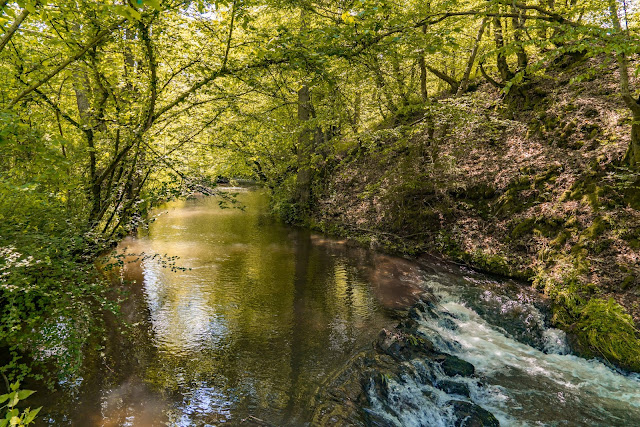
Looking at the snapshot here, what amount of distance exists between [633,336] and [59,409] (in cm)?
966

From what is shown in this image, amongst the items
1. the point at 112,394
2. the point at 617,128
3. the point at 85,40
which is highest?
the point at 85,40

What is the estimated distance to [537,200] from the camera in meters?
10.5

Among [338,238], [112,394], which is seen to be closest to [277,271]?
[338,238]

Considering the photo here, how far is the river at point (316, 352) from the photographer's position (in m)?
5.24

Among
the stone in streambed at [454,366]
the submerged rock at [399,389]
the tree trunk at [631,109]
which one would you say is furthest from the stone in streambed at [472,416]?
the tree trunk at [631,109]

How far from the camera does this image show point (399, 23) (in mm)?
6312

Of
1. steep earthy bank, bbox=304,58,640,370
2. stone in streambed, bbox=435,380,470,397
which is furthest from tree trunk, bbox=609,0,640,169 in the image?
stone in streambed, bbox=435,380,470,397

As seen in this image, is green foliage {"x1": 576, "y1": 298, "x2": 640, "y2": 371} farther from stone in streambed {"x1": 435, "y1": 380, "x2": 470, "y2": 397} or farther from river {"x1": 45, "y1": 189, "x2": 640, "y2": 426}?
stone in streambed {"x1": 435, "y1": 380, "x2": 470, "y2": 397}

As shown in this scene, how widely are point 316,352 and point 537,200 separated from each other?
8155mm

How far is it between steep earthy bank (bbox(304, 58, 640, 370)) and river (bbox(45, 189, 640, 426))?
714mm

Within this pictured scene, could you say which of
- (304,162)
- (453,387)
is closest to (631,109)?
(453,387)

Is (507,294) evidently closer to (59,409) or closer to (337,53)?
(337,53)

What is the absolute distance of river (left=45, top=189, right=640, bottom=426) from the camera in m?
5.24

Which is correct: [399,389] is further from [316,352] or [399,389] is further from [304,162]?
[304,162]
